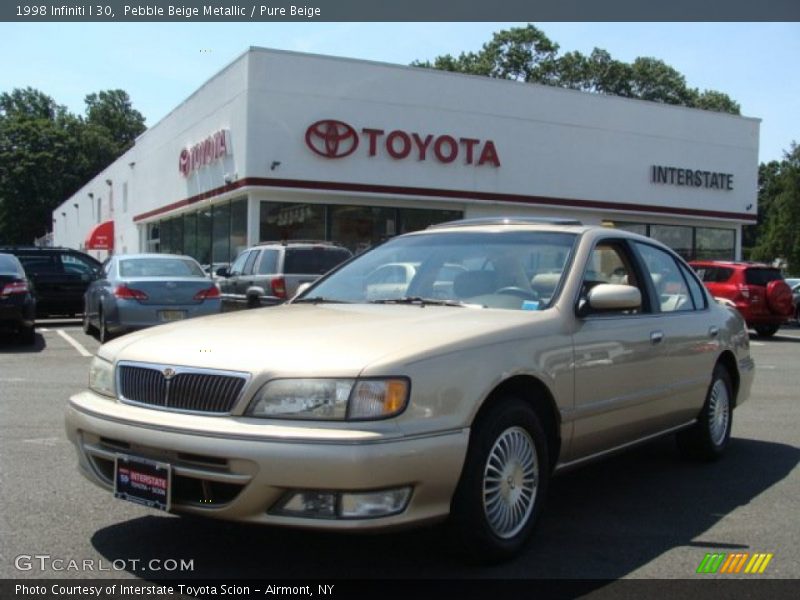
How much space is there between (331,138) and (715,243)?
14.9 m

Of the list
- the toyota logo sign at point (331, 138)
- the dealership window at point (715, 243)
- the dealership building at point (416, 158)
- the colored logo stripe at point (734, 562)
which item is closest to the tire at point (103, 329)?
the dealership building at point (416, 158)

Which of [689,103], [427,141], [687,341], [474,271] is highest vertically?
[689,103]

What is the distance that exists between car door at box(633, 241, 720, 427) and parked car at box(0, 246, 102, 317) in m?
13.4

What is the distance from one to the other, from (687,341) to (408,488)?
2.93m

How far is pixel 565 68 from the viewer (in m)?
60.6

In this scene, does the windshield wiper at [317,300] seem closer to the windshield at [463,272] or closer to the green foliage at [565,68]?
the windshield at [463,272]

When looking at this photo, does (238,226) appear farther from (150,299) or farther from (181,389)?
(181,389)

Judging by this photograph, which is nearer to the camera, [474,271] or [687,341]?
[474,271]

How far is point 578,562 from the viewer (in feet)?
13.2

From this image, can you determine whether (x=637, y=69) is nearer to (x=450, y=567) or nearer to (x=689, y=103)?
(x=689, y=103)

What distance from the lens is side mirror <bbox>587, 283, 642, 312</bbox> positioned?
14.8 ft

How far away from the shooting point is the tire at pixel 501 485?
146 inches

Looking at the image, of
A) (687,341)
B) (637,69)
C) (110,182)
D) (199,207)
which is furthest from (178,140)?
(637,69)

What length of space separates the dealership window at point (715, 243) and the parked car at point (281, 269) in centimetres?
1830
